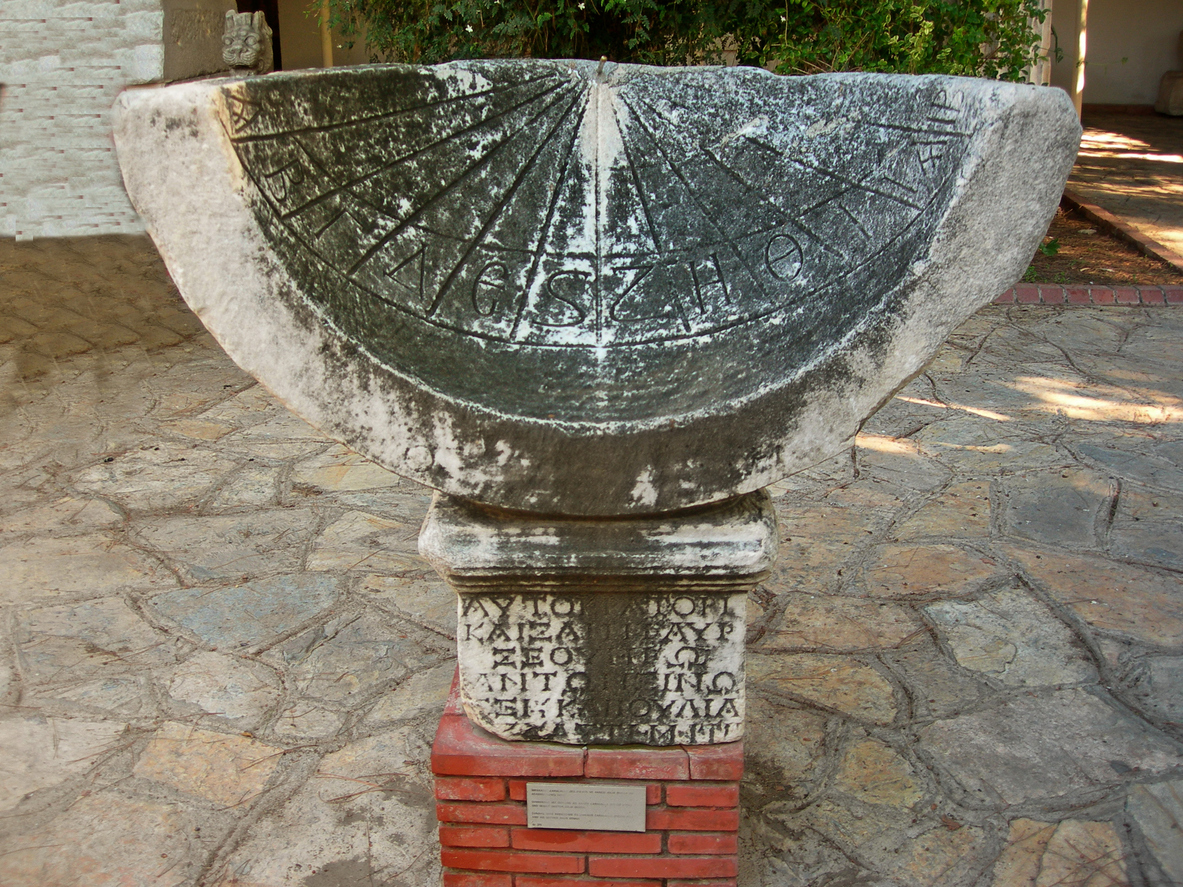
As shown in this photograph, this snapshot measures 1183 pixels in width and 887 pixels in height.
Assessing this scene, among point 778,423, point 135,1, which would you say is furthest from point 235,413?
point 778,423

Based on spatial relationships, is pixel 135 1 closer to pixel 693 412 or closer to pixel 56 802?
pixel 56 802

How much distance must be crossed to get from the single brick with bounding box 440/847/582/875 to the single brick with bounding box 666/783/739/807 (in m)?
0.21

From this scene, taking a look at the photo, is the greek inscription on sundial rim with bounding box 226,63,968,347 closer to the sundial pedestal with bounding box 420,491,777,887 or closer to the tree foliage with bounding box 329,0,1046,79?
the sundial pedestal with bounding box 420,491,777,887

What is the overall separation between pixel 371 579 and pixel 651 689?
59.3 inches

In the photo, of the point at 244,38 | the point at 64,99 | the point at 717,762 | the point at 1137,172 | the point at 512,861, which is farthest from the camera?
the point at 1137,172

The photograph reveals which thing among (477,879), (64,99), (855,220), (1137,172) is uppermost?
(64,99)

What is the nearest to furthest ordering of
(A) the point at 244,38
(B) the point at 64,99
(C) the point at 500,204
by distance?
(C) the point at 500,204, (B) the point at 64,99, (A) the point at 244,38

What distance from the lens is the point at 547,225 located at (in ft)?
5.42

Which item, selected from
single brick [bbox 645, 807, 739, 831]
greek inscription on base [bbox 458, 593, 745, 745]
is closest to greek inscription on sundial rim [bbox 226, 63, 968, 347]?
greek inscription on base [bbox 458, 593, 745, 745]

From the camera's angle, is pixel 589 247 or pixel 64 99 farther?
pixel 64 99

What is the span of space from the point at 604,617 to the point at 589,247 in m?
0.59

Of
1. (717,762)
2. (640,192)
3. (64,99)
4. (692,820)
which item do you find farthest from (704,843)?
(64,99)

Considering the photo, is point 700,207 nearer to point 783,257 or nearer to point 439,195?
point 783,257

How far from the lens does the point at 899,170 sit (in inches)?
61.3
